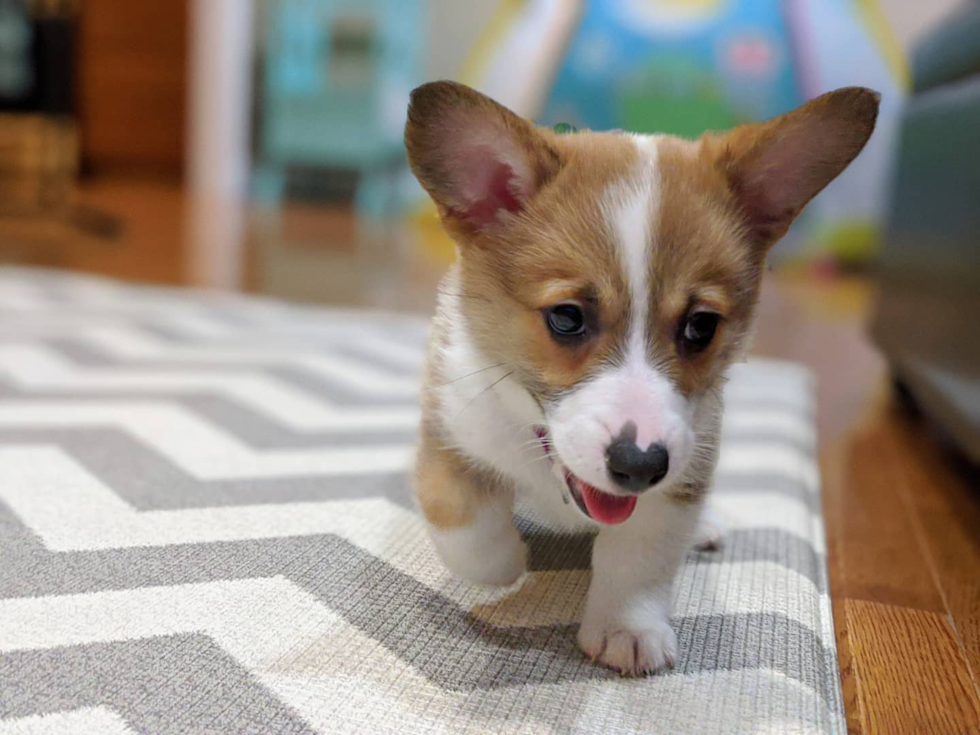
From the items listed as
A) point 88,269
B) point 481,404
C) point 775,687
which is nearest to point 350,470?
point 481,404

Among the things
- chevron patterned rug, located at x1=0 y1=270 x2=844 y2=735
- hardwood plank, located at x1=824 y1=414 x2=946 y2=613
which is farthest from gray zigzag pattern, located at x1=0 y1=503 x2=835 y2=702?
hardwood plank, located at x1=824 y1=414 x2=946 y2=613

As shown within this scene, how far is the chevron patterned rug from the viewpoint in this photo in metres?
0.86

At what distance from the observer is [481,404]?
1.09 meters

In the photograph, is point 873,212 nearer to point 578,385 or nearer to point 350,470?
point 350,470

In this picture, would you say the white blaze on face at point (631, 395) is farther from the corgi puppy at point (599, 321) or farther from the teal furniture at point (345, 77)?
the teal furniture at point (345, 77)

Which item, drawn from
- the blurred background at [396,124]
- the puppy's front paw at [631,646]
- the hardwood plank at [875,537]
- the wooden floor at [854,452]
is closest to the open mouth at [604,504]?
the puppy's front paw at [631,646]

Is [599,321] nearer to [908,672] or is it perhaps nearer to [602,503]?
[602,503]

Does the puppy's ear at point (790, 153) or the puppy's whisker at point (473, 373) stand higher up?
the puppy's ear at point (790, 153)

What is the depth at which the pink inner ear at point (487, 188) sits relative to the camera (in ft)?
3.48

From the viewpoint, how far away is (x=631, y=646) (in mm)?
976

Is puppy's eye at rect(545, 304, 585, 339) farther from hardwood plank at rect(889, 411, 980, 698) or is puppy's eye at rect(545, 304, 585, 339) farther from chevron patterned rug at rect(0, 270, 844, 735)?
hardwood plank at rect(889, 411, 980, 698)

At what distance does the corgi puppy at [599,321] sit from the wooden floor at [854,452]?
27cm

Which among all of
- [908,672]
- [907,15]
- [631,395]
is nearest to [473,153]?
[631,395]

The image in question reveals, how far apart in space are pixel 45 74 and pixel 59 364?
17.1 feet
